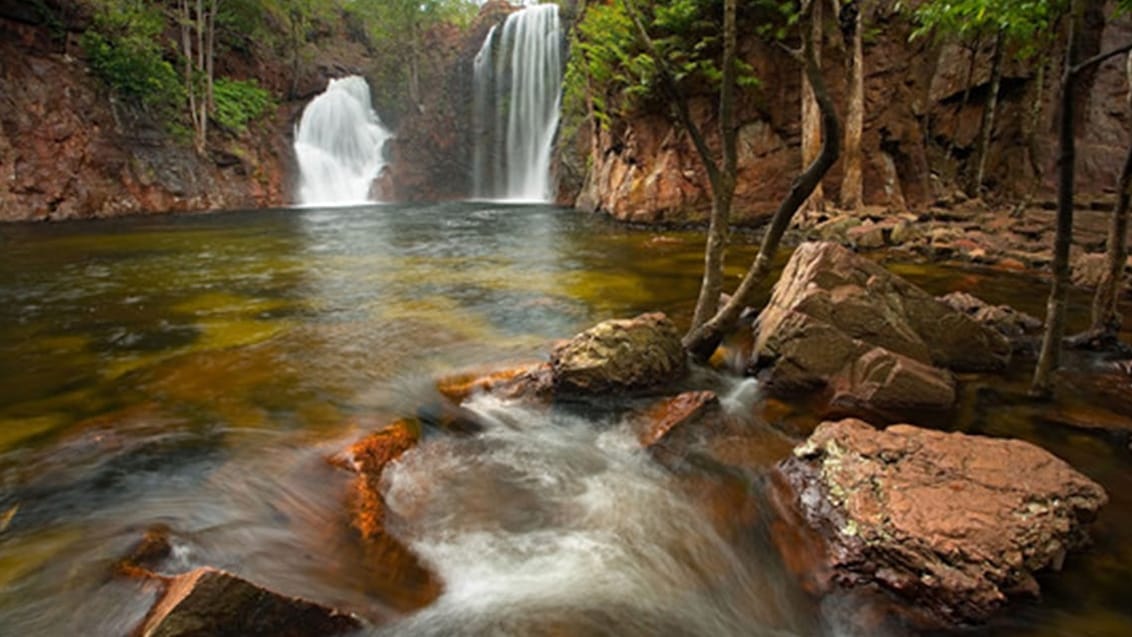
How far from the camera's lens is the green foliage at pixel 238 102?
2730 cm

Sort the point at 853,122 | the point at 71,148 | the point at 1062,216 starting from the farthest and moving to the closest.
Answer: the point at 71,148 < the point at 853,122 < the point at 1062,216

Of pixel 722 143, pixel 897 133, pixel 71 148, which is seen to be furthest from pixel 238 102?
pixel 722 143

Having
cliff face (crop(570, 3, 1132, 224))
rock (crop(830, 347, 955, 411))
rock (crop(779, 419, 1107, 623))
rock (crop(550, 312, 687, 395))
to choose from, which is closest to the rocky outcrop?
rock (crop(830, 347, 955, 411))

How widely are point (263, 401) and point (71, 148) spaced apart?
72.4ft

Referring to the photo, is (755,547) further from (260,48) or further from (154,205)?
(260,48)

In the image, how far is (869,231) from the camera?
12.9 m

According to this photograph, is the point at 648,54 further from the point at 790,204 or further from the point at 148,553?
the point at 148,553

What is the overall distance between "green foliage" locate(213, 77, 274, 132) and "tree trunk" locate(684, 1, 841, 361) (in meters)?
28.9

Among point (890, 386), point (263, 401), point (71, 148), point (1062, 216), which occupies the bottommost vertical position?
point (263, 401)

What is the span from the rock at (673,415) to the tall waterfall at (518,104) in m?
30.2

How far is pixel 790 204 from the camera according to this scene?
5.17 metres

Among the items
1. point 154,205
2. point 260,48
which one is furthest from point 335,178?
point 154,205

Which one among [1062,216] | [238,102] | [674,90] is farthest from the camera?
[238,102]

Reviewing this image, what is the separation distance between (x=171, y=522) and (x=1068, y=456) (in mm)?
6144
